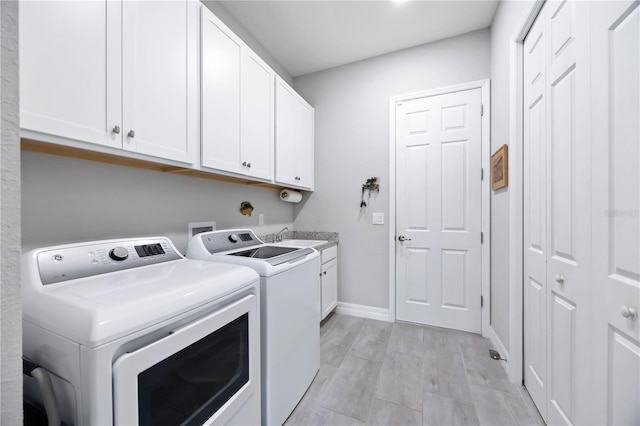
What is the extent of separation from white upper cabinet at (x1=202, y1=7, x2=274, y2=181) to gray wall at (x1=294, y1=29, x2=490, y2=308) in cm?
98

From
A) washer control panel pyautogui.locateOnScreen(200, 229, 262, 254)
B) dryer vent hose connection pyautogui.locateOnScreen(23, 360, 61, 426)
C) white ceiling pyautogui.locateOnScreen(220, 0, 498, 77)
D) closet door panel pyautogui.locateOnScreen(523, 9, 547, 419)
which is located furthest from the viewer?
white ceiling pyautogui.locateOnScreen(220, 0, 498, 77)

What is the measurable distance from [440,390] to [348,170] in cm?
211

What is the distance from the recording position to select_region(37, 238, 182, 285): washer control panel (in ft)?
3.02

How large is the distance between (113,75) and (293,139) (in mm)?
1613

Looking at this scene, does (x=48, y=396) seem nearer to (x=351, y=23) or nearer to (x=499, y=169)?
(x=499, y=169)

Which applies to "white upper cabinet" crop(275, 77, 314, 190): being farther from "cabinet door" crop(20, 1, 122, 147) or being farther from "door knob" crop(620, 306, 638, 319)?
"door knob" crop(620, 306, 638, 319)

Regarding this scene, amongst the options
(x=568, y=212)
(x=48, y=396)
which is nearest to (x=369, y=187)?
(x=568, y=212)

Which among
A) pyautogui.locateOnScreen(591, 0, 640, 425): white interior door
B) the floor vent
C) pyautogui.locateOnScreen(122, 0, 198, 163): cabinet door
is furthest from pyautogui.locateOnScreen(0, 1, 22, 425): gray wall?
the floor vent

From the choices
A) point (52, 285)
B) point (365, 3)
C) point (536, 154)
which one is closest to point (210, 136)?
point (52, 285)

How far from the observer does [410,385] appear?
170 centimetres

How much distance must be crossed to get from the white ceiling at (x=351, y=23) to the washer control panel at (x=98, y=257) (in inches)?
80.1

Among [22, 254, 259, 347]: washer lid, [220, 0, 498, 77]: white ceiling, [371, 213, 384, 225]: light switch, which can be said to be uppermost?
[220, 0, 498, 77]: white ceiling

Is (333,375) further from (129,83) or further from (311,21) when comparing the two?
(311,21)

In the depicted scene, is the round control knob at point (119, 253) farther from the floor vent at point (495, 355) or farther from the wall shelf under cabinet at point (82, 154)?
the floor vent at point (495, 355)
